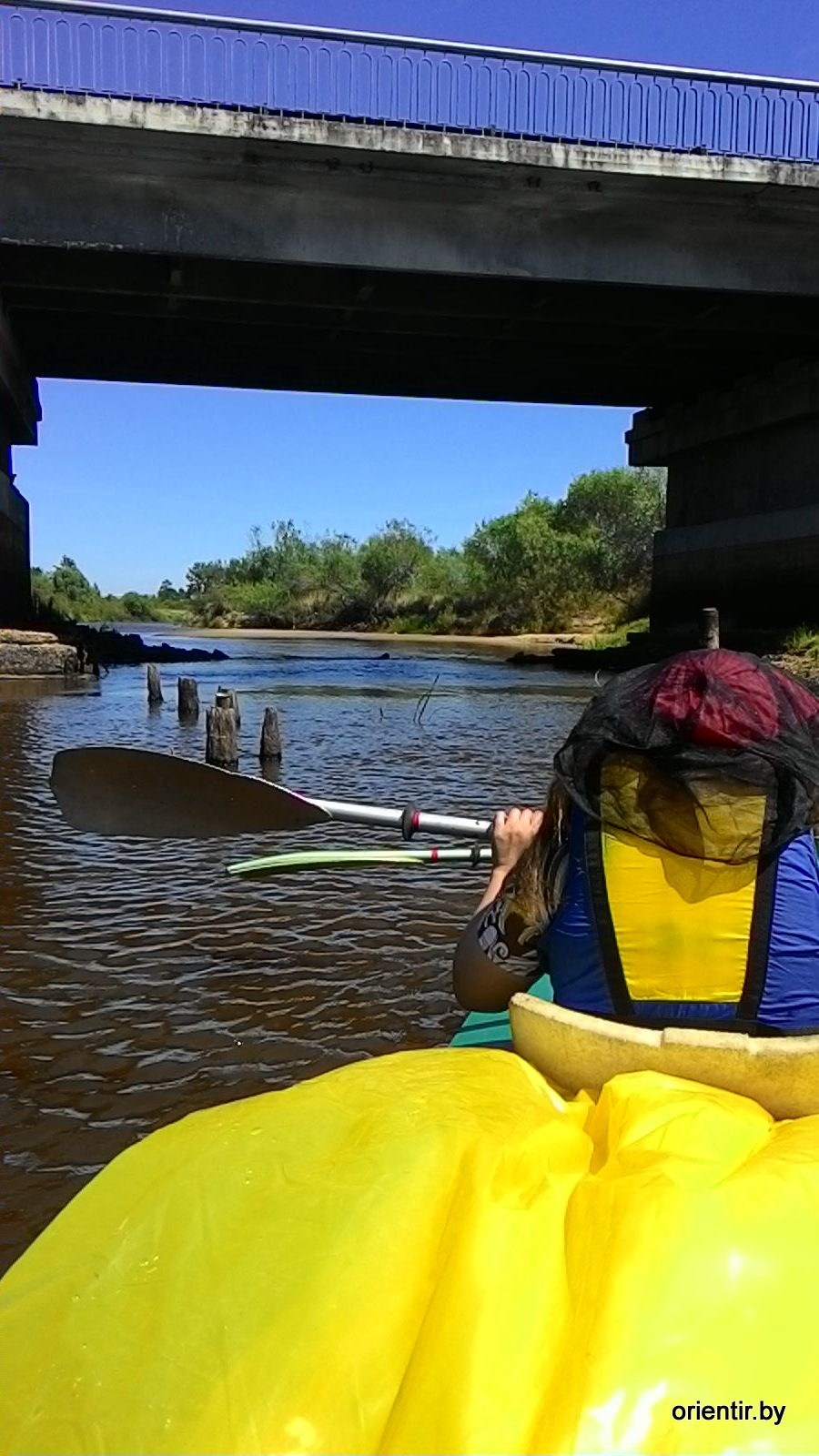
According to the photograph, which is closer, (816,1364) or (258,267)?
(816,1364)

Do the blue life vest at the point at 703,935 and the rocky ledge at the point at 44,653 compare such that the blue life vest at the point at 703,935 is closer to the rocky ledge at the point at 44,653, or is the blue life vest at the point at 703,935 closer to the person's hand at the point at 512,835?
the person's hand at the point at 512,835

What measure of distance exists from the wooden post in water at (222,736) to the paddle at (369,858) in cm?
620

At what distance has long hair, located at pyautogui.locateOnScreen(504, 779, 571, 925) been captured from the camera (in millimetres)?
2162

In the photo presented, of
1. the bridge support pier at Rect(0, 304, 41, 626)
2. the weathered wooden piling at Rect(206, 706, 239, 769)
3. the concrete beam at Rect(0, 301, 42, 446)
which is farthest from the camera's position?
the bridge support pier at Rect(0, 304, 41, 626)

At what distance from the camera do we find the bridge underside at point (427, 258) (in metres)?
16.1

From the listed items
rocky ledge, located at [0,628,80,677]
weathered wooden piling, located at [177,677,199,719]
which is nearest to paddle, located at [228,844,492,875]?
weathered wooden piling, located at [177,677,199,719]

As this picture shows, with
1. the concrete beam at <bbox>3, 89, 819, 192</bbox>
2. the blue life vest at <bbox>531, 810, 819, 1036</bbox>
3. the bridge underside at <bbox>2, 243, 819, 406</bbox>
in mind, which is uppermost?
the concrete beam at <bbox>3, 89, 819, 192</bbox>

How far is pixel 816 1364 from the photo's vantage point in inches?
51.2

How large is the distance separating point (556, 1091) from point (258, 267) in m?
18.9

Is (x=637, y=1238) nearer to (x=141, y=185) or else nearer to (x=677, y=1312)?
(x=677, y=1312)

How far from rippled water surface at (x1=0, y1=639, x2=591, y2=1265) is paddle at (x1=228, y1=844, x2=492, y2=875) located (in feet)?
1.87

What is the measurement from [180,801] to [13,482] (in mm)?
22157

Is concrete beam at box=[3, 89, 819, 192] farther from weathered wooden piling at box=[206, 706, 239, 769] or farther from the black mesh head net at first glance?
the black mesh head net

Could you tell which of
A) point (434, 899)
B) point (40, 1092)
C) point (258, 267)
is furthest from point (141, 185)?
point (40, 1092)
